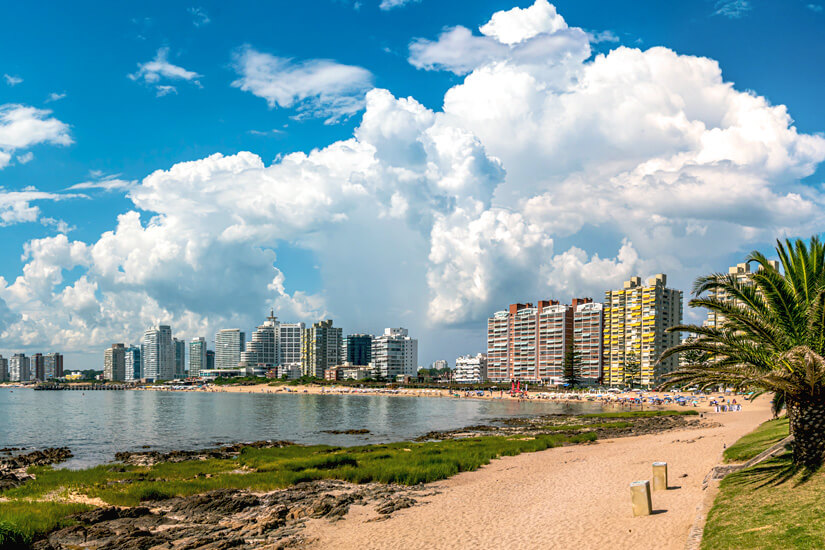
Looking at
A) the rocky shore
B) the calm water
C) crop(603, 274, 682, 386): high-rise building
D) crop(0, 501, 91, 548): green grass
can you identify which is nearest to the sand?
the rocky shore

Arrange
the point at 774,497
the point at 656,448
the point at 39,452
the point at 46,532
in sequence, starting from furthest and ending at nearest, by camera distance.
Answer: the point at 39,452
the point at 656,448
the point at 46,532
the point at 774,497

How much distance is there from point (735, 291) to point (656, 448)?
23.6m

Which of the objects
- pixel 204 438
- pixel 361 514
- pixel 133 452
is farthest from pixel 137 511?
pixel 204 438

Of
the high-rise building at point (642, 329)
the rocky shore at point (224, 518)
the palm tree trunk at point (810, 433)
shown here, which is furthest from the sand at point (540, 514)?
the high-rise building at point (642, 329)

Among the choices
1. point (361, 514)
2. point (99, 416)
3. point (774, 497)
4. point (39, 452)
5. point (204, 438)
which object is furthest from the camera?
point (99, 416)

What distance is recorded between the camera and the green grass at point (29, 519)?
19172 mm

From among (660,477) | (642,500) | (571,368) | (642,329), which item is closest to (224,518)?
(642,500)

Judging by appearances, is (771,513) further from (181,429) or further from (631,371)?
(631,371)

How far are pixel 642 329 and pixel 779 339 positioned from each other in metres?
184

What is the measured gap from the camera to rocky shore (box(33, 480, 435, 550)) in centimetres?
1973

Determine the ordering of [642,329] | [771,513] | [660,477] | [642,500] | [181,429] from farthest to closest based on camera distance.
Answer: [642,329] → [181,429] → [660,477] → [642,500] → [771,513]

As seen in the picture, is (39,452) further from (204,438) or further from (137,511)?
(137,511)

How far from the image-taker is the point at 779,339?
59.2 ft

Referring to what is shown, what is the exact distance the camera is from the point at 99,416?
89875 mm
